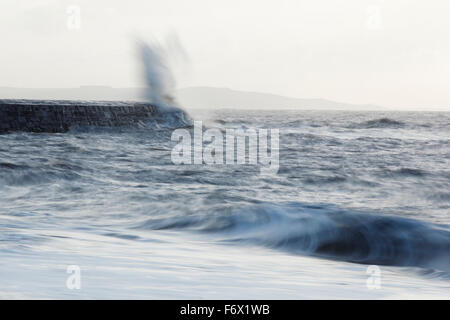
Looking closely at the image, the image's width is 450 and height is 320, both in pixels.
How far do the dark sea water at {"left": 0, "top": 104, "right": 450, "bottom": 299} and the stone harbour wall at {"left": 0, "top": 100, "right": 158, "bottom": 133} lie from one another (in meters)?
7.07

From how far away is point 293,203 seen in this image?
6043 mm

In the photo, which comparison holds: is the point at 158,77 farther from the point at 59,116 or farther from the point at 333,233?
the point at 333,233

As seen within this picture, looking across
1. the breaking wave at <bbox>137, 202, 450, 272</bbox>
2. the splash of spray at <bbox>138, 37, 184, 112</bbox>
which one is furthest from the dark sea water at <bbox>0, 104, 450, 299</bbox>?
the splash of spray at <bbox>138, 37, 184, 112</bbox>

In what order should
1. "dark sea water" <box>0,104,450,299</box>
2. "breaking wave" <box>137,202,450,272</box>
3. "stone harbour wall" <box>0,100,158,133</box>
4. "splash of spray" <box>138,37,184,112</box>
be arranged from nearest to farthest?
"dark sea water" <box>0,104,450,299</box> < "breaking wave" <box>137,202,450,272</box> < "stone harbour wall" <box>0,100,158,133</box> < "splash of spray" <box>138,37,184,112</box>

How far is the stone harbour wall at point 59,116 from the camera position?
1734 centimetres

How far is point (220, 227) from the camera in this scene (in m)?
4.75

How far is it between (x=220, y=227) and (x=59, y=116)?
590 inches

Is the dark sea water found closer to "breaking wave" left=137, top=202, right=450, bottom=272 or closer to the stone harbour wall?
"breaking wave" left=137, top=202, right=450, bottom=272

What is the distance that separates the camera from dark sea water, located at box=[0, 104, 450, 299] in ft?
7.41

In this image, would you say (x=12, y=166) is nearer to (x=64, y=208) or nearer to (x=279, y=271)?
(x=64, y=208)

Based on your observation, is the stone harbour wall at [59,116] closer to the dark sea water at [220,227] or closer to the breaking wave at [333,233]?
the dark sea water at [220,227]

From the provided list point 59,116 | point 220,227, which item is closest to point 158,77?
point 59,116

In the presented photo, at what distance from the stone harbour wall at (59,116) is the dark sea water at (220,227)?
707 centimetres

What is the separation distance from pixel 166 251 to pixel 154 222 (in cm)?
158
